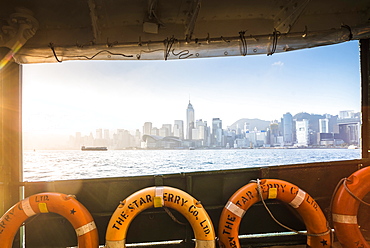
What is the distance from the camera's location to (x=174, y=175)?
2.60m

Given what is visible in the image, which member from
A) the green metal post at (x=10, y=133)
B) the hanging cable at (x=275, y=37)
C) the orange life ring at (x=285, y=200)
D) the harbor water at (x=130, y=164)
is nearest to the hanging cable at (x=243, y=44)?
the hanging cable at (x=275, y=37)

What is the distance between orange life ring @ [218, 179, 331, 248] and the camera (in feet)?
7.29

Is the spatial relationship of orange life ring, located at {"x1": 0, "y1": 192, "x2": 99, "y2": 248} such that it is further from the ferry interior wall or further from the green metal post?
the green metal post

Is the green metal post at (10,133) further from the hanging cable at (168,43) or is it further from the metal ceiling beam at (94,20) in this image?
the hanging cable at (168,43)

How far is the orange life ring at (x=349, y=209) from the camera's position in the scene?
215cm

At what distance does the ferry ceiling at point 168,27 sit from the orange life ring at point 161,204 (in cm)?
144

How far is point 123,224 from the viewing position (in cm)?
217

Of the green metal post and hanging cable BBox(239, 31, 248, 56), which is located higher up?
hanging cable BBox(239, 31, 248, 56)

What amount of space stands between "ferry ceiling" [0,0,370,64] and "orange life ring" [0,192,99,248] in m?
1.43

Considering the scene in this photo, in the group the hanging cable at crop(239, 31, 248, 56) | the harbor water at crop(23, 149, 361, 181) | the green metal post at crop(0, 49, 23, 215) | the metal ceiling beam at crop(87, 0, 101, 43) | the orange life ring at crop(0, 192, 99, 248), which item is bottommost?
the harbor water at crop(23, 149, 361, 181)

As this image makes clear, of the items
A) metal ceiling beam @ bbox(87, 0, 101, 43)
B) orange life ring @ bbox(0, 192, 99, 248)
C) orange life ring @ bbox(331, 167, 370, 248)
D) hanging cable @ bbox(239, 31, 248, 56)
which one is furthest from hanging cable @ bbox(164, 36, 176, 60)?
orange life ring @ bbox(331, 167, 370, 248)

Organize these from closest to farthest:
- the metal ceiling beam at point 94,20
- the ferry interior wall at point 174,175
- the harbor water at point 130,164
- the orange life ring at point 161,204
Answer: the orange life ring at point 161,204
the ferry interior wall at point 174,175
the metal ceiling beam at point 94,20
the harbor water at point 130,164

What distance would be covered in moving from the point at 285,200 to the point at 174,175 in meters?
1.10

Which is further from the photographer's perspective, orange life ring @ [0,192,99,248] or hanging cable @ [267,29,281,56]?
hanging cable @ [267,29,281,56]
